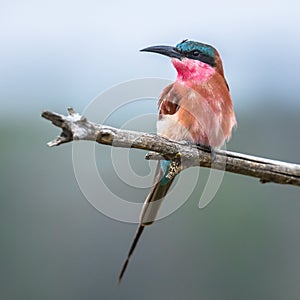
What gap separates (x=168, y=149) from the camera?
176 cm

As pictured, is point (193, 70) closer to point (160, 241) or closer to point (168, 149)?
point (168, 149)

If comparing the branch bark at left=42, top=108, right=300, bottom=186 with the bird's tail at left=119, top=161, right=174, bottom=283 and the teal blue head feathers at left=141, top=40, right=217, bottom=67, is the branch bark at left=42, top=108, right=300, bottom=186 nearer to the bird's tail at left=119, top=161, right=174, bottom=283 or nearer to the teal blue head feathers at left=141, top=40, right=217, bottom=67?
the bird's tail at left=119, top=161, right=174, bottom=283

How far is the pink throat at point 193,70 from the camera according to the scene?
6.75 feet

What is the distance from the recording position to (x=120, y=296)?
493 cm

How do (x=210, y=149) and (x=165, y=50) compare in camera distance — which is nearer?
(x=210, y=149)

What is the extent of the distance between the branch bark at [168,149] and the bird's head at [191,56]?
0.82 ft

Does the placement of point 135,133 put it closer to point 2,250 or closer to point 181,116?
point 181,116

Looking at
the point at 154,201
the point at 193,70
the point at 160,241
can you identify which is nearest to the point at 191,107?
the point at 193,70

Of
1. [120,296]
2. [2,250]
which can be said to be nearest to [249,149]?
[120,296]

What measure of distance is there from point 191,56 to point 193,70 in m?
0.04

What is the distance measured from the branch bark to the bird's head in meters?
0.25

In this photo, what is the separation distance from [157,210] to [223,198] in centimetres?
335

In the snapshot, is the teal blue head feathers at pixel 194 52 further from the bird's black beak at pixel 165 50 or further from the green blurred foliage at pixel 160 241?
the green blurred foliage at pixel 160 241

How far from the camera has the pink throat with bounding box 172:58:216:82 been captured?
6.75ft
